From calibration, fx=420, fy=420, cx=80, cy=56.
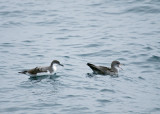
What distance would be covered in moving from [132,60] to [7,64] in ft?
20.0

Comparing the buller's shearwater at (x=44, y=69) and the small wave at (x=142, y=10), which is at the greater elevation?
the small wave at (x=142, y=10)

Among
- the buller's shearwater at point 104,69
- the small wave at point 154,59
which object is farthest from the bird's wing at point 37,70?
the small wave at point 154,59

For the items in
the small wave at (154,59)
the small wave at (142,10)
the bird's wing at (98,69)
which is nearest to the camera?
the bird's wing at (98,69)

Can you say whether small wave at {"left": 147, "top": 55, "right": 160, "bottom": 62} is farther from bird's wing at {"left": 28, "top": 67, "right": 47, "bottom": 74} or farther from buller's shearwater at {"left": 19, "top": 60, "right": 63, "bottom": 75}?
bird's wing at {"left": 28, "top": 67, "right": 47, "bottom": 74}

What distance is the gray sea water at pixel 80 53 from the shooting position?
15.1 meters

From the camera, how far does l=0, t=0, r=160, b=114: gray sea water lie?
15.1m

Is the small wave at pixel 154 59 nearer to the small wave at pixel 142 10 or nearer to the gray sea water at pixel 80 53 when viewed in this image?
the gray sea water at pixel 80 53

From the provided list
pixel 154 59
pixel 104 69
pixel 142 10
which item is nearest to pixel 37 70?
pixel 104 69

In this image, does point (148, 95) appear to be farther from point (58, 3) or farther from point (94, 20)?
point (58, 3)

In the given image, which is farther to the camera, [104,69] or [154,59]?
[154,59]

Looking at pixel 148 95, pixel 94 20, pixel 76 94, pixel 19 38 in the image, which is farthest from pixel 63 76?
pixel 94 20

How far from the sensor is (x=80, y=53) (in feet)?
72.5

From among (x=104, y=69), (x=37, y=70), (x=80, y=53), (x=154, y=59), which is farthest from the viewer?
(x=80, y=53)

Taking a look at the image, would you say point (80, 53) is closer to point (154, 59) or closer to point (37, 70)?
point (154, 59)
